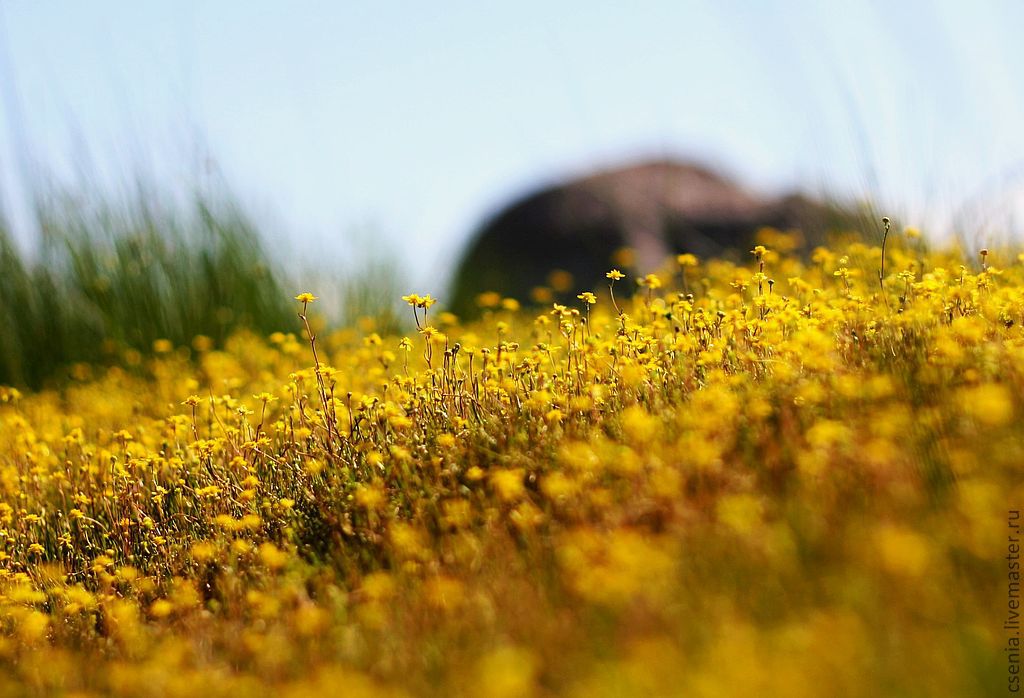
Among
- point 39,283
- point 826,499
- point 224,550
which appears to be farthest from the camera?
point 39,283

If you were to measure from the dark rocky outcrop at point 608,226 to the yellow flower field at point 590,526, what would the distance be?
21.6ft

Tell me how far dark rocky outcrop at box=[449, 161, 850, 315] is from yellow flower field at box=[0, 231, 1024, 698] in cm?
659

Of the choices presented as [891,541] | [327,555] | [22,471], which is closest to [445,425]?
[327,555]

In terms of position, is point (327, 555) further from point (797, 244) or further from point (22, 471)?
point (797, 244)

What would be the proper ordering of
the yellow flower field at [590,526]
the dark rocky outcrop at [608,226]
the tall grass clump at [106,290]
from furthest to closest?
the dark rocky outcrop at [608,226], the tall grass clump at [106,290], the yellow flower field at [590,526]

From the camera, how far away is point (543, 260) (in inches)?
504

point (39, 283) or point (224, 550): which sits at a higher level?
point (39, 283)

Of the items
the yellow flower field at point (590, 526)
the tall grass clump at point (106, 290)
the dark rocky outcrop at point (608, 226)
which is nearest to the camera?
the yellow flower field at point (590, 526)

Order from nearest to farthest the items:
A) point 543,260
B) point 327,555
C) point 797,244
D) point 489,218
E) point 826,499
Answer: point 826,499 → point 327,555 → point 797,244 → point 543,260 → point 489,218

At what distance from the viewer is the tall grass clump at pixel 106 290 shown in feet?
29.6

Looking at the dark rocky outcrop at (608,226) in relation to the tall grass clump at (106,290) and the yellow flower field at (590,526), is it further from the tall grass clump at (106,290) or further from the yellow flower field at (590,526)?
the yellow flower field at (590,526)

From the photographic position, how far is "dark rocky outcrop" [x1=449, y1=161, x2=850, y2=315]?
1230 centimetres

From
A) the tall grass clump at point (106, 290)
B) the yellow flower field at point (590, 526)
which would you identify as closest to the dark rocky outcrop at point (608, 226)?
the tall grass clump at point (106, 290)

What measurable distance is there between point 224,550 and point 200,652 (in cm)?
87
